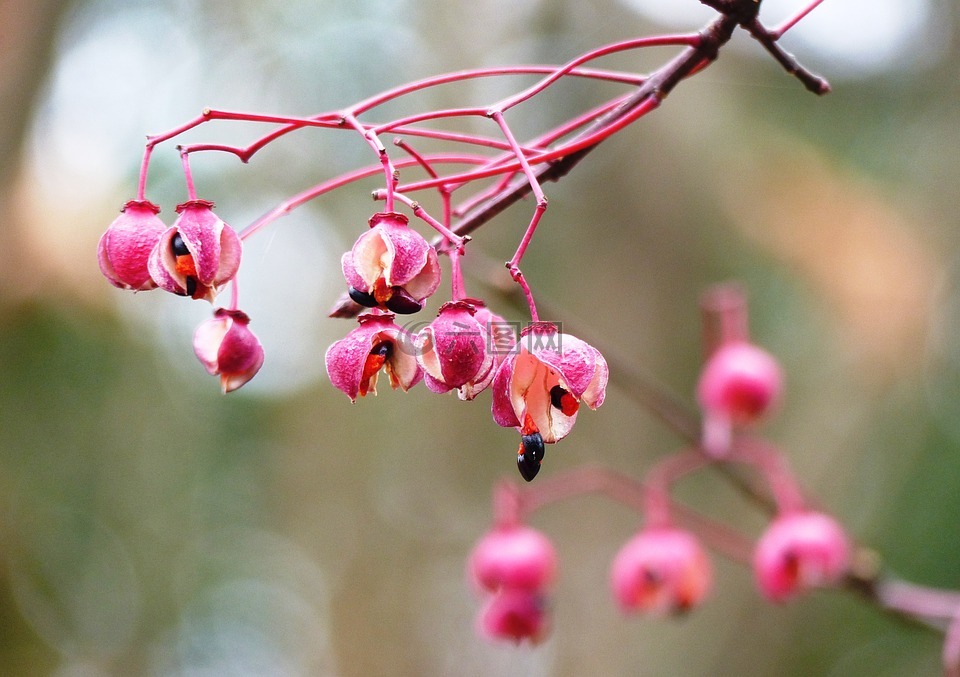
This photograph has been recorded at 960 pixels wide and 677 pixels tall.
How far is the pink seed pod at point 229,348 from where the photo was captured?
65cm

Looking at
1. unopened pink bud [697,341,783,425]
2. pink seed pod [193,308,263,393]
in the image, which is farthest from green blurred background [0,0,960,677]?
pink seed pod [193,308,263,393]

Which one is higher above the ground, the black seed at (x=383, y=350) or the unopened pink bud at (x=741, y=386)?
the unopened pink bud at (x=741, y=386)

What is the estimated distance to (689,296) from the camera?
9.93ft

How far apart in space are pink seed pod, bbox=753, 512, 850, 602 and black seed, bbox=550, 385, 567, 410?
3.07 ft

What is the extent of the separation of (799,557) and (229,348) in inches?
41.7

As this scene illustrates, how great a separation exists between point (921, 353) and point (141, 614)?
3.74 m

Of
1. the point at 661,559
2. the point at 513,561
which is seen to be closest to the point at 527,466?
the point at 513,561

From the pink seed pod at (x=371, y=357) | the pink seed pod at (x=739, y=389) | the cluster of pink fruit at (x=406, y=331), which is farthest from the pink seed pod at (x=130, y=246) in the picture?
the pink seed pod at (x=739, y=389)

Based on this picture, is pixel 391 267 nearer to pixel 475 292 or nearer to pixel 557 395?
pixel 557 395

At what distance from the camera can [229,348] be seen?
0.65 meters

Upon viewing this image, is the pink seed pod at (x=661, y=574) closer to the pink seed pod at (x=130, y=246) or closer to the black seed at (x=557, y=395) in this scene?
the black seed at (x=557, y=395)

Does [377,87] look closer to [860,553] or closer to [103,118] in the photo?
[103,118]

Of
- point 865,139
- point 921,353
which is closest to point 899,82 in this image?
point 865,139

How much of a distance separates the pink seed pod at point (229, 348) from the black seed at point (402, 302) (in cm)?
15
